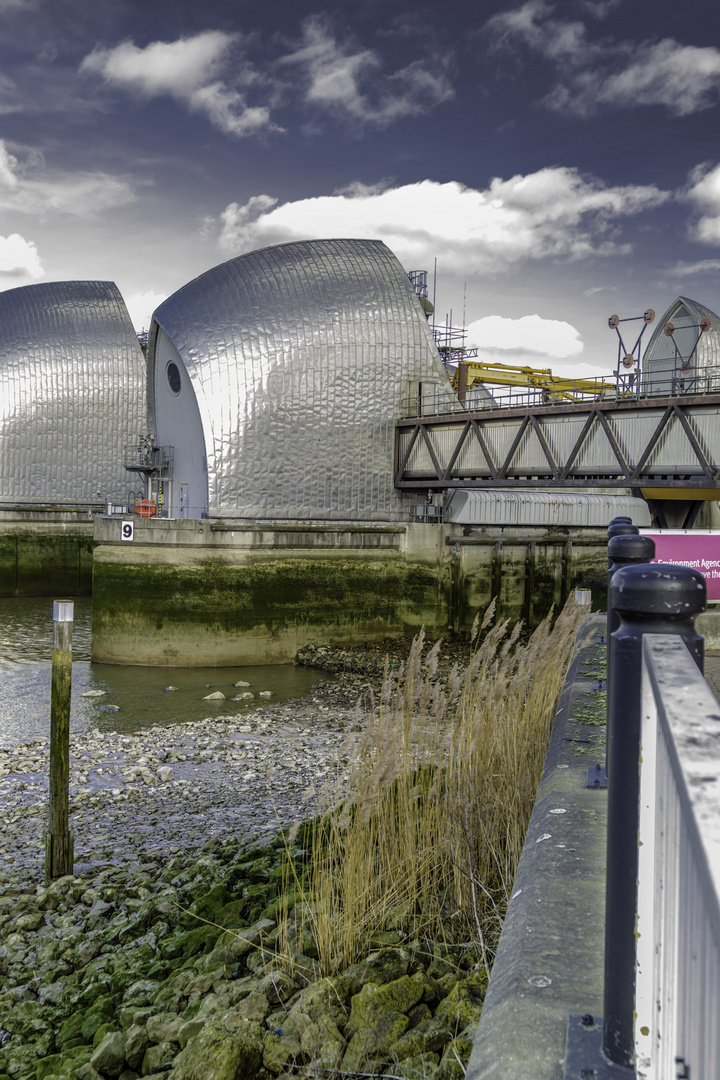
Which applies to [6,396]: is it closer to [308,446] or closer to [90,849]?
[308,446]

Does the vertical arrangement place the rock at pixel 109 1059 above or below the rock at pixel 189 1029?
below

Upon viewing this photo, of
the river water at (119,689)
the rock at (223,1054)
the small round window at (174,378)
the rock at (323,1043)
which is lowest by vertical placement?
the river water at (119,689)

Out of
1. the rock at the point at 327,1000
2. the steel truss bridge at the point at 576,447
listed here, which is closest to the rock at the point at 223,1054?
the rock at the point at 327,1000

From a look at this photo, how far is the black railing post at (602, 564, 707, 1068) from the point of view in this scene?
1241 mm

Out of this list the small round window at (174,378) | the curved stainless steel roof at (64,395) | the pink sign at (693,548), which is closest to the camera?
the pink sign at (693,548)

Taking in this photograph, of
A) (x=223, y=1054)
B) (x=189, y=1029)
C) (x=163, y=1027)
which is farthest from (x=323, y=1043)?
(x=163, y=1027)

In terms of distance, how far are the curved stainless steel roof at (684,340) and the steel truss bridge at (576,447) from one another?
34.1 feet

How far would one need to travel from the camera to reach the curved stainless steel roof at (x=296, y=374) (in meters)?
28.3

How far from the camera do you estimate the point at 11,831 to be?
8836 mm

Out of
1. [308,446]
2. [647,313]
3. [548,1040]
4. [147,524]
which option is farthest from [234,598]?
[548,1040]

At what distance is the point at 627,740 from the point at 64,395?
4245 cm

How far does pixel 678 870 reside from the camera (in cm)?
115

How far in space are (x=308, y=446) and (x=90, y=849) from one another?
21770 mm

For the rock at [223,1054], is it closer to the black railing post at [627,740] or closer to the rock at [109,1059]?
the rock at [109,1059]
